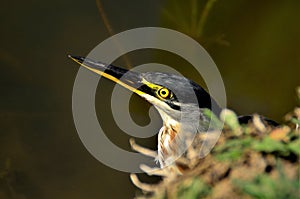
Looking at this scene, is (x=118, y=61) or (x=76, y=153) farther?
(x=118, y=61)

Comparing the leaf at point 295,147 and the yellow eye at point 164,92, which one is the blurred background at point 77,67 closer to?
the yellow eye at point 164,92

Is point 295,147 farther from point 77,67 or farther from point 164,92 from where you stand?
point 77,67

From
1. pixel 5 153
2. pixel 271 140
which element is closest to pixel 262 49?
pixel 5 153

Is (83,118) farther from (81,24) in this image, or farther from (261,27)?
(261,27)

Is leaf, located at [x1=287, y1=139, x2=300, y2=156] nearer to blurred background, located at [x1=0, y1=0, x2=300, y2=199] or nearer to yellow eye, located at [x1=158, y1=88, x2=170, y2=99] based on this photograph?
yellow eye, located at [x1=158, y1=88, x2=170, y2=99]

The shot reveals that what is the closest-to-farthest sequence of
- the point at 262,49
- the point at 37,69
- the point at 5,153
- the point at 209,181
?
1. the point at 209,181
2. the point at 5,153
3. the point at 37,69
4. the point at 262,49

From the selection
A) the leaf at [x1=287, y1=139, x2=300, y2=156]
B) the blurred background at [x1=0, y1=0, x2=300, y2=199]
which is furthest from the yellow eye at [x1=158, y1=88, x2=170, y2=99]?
the leaf at [x1=287, y1=139, x2=300, y2=156]

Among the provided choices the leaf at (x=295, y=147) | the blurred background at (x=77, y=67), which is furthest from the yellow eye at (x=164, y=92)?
the leaf at (x=295, y=147)

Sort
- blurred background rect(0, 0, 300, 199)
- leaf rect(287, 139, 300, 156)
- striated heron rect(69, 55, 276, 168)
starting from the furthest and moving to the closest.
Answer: blurred background rect(0, 0, 300, 199) → striated heron rect(69, 55, 276, 168) → leaf rect(287, 139, 300, 156)
